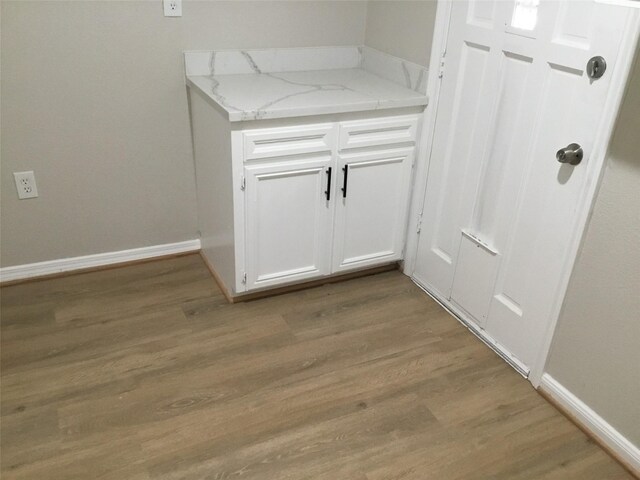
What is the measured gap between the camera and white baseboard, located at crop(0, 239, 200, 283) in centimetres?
265

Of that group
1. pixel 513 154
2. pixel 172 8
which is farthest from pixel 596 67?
pixel 172 8

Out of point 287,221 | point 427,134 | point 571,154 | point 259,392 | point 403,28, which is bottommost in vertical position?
point 259,392

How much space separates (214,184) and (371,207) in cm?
72

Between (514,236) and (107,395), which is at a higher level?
(514,236)

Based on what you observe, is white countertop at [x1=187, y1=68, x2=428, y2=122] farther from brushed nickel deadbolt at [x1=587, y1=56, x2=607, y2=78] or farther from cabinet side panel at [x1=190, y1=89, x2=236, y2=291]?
brushed nickel deadbolt at [x1=587, y1=56, x2=607, y2=78]

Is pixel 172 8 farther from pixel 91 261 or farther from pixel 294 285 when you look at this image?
pixel 294 285

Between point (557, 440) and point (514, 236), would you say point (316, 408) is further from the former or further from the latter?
point (514, 236)

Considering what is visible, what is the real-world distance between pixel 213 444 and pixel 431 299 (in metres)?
1.26

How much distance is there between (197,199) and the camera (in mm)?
2885

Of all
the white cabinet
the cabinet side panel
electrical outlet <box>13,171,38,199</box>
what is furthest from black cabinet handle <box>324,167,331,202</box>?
electrical outlet <box>13,171,38,199</box>

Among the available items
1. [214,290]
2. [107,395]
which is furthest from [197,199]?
[107,395]

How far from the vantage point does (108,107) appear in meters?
2.54

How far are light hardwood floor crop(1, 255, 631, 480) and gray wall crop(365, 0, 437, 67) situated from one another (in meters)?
1.12

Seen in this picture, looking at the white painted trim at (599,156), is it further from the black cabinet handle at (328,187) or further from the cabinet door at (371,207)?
the black cabinet handle at (328,187)
